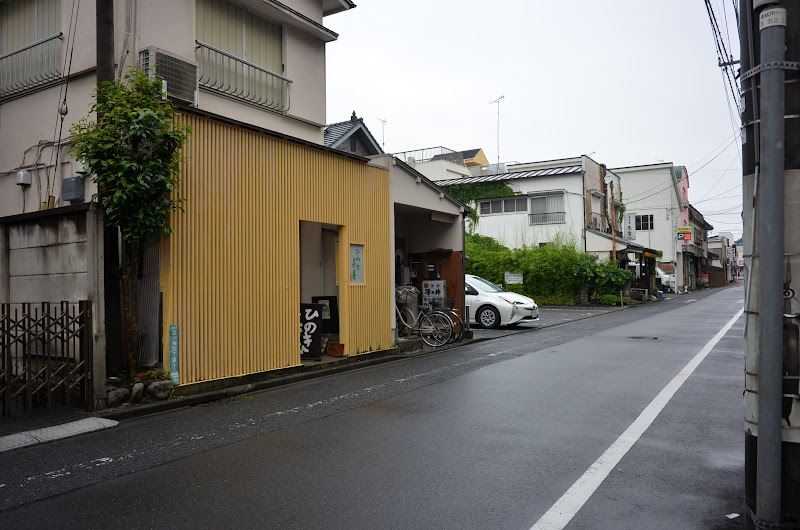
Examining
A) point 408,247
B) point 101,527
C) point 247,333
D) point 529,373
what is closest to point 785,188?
point 101,527

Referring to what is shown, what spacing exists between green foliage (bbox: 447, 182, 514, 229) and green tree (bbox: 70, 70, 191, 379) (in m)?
29.0

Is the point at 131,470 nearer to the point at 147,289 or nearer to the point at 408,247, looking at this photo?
the point at 147,289

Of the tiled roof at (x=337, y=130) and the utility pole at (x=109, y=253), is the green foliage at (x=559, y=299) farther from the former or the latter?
the utility pole at (x=109, y=253)

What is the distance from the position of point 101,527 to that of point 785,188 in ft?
15.7

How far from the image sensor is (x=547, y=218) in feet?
113

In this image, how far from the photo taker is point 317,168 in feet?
34.7

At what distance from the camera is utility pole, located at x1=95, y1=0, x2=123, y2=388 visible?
7895 mm

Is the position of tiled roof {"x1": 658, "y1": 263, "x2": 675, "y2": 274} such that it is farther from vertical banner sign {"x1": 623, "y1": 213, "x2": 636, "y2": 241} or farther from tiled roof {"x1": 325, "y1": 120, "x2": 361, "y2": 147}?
tiled roof {"x1": 325, "y1": 120, "x2": 361, "y2": 147}

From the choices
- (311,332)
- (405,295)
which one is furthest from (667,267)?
(311,332)

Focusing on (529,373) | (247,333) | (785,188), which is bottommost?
(529,373)

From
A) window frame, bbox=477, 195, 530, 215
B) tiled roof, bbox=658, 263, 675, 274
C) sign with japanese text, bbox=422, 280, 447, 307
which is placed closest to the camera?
sign with japanese text, bbox=422, 280, 447, 307

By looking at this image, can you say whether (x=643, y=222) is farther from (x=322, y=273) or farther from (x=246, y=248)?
(x=246, y=248)

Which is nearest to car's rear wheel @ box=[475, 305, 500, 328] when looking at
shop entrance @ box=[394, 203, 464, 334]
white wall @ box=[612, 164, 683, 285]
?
shop entrance @ box=[394, 203, 464, 334]

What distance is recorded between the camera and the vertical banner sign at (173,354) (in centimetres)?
774
